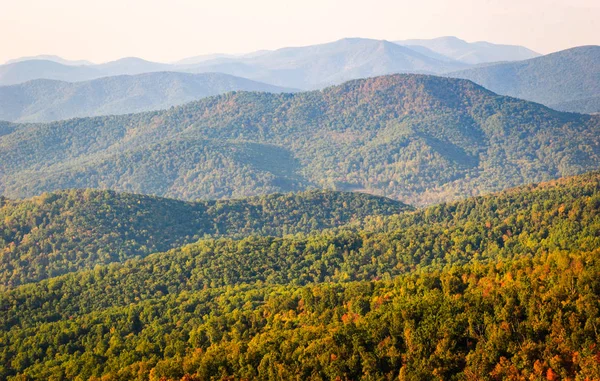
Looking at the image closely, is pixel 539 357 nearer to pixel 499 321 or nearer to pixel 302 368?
pixel 499 321

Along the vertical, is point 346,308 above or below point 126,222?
above

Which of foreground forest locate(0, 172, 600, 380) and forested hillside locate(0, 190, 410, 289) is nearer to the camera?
foreground forest locate(0, 172, 600, 380)

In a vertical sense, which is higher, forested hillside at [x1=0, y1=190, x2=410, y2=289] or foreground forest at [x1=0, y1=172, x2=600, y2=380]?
foreground forest at [x1=0, y1=172, x2=600, y2=380]

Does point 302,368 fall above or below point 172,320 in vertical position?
above

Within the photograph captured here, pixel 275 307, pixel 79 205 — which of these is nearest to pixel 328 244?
pixel 275 307

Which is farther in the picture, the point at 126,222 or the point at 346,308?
the point at 126,222
